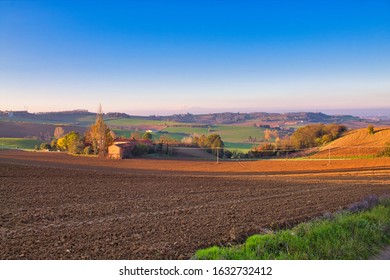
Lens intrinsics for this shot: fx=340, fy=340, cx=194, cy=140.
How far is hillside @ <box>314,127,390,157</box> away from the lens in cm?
3475

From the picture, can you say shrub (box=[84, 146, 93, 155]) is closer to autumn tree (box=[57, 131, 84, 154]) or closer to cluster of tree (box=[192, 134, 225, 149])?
autumn tree (box=[57, 131, 84, 154])

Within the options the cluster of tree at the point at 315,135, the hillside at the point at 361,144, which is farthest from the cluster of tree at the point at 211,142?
the hillside at the point at 361,144

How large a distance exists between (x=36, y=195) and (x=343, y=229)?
404 inches

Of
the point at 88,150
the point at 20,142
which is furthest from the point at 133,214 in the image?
the point at 20,142

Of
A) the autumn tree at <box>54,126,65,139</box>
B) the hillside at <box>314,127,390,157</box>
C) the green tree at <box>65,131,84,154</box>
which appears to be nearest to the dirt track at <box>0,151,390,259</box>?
the hillside at <box>314,127,390,157</box>

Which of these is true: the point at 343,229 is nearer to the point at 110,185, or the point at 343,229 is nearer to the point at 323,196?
the point at 323,196

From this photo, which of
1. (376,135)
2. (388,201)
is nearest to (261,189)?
(388,201)

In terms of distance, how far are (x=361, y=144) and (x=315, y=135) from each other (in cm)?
1078

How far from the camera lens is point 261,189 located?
16141mm

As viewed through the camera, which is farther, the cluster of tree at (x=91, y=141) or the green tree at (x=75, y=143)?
the green tree at (x=75, y=143)

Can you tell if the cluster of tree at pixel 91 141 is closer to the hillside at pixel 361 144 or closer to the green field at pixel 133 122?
the hillside at pixel 361 144

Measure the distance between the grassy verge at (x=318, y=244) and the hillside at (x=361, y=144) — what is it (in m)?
29.3

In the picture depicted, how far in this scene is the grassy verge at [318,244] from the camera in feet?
18.9

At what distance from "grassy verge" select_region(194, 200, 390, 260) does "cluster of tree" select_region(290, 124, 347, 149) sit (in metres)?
39.5
